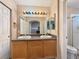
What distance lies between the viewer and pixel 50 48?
4.31m

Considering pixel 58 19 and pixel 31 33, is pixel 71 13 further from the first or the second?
pixel 31 33

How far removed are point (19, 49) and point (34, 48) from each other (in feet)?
1.80

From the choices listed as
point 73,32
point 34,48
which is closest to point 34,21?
point 34,48

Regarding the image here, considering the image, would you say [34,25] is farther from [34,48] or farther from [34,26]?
[34,48]

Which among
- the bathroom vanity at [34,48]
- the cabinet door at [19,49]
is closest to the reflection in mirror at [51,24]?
the bathroom vanity at [34,48]

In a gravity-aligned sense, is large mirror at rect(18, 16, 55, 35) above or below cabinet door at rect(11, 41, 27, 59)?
above

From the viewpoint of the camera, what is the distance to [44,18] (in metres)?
5.03

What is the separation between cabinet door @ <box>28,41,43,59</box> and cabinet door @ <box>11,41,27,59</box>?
0.60 ft

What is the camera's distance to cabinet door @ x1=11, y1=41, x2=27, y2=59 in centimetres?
407

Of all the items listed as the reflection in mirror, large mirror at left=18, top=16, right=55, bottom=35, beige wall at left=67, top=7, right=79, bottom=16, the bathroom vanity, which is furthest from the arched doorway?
beige wall at left=67, top=7, right=79, bottom=16

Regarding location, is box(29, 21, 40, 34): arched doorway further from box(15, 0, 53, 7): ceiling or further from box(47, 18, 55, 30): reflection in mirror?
box(15, 0, 53, 7): ceiling

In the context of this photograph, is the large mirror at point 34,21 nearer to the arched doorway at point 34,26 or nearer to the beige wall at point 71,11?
the arched doorway at point 34,26

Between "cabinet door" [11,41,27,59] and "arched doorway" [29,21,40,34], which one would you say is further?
"arched doorway" [29,21,40,34]

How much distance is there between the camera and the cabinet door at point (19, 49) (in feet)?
13.3
